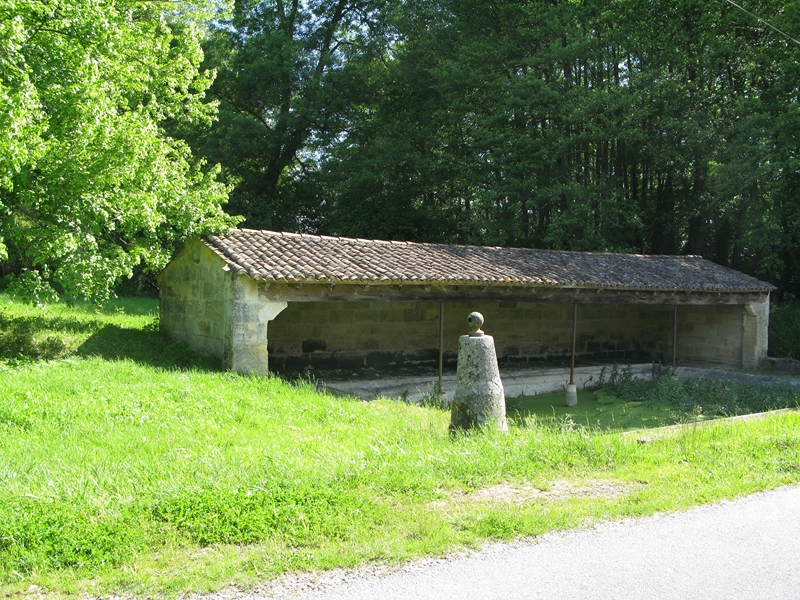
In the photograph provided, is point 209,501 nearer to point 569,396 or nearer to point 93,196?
point 93,196

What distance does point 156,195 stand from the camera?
1174 cm

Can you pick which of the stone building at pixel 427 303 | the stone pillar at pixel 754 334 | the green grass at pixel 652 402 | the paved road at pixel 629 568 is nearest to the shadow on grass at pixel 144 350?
the stone building at pixel 427 303

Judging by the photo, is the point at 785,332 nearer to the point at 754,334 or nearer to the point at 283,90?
the point at 754,334

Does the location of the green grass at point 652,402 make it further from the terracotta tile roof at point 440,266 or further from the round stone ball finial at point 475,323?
the round stone ball finial at point 475,323

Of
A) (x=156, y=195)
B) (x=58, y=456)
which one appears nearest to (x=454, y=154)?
(x=156, y=195)

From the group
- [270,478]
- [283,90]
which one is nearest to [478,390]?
[270,478]

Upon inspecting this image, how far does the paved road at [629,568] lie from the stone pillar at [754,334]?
44.4 feet

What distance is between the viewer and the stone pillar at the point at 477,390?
7035 mm

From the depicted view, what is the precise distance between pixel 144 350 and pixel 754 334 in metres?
14.8

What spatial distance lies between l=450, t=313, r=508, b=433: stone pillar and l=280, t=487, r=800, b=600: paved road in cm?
238

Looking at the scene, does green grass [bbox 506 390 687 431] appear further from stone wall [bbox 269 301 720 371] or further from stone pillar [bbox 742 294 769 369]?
stone pillar [bbox 742 294 769 369]

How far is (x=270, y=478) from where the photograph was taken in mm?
5258

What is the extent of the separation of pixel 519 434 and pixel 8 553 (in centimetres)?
485

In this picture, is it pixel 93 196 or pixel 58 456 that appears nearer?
pixel 58 456
